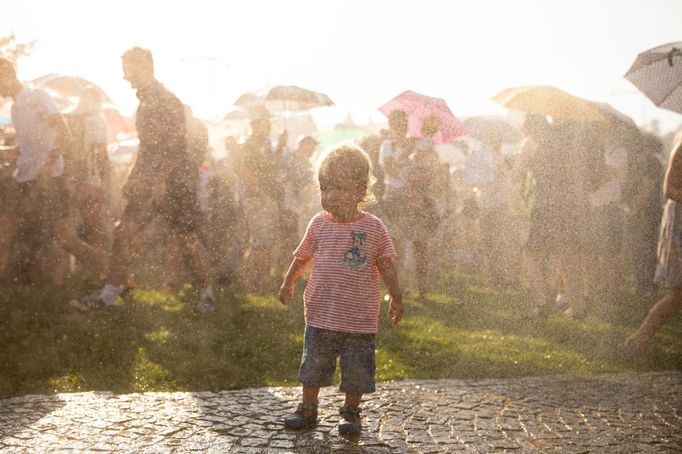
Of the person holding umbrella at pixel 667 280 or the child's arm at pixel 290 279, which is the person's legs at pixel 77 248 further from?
the person holding umbrella at pixel 667 280

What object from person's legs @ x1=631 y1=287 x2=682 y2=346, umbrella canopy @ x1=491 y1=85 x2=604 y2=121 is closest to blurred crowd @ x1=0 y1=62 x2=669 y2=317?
umbrella canopy @ x1=491 y1=85 x2=604 y2=121

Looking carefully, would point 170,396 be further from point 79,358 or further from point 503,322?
point 503,322

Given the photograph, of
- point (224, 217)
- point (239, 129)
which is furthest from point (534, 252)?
point (239, 129)

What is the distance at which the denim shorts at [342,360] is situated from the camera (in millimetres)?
4816

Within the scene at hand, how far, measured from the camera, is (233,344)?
284 inches

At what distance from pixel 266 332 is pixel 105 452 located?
3652 millimetres

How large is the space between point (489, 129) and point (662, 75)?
4.03m

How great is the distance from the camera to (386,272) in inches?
192

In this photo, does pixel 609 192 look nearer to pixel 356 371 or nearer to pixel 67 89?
pixel 356 371

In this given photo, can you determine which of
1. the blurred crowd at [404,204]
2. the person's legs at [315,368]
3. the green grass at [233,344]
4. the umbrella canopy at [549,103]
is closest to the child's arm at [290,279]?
the person's legs at [315,368]

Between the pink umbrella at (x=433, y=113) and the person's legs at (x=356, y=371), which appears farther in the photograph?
the pink umbrella at (x=433, y=113)

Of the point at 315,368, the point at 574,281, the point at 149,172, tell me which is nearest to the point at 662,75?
the point at 574,281

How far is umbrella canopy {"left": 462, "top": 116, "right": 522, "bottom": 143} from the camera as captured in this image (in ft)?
43.2

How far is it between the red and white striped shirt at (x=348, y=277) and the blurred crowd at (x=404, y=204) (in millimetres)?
3823
